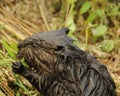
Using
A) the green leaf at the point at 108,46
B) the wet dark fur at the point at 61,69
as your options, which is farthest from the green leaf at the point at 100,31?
the wet dark fur at the point at 61,69

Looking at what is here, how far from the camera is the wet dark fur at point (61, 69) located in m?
4.06

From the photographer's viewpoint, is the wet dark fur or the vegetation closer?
the wet dark fur

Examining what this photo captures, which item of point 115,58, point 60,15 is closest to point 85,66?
point 115,58

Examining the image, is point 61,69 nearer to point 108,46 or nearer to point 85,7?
point 108,46

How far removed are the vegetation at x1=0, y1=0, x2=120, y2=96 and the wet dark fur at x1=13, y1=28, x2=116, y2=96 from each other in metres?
1.32

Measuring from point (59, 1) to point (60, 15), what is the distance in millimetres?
301

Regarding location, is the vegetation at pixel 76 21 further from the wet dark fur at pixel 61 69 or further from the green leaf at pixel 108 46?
the wet dark fur at pixel 61 69

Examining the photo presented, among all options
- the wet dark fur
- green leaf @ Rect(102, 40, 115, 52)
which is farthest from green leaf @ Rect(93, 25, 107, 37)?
the wet dark fur

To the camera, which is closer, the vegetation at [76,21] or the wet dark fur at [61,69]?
the wet dark fur at [61,69]

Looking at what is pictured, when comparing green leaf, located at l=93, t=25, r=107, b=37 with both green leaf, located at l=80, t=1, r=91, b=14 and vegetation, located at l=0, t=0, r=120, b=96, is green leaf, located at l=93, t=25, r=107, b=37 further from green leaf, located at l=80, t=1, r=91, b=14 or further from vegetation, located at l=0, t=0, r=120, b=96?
green leaf, located at l=80, t=1, r=91, b=14

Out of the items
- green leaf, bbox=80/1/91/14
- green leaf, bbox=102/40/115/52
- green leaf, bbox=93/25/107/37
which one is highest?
green leaf, bbox=80/1/91/14

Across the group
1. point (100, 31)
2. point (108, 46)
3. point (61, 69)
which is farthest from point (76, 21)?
point (61, 69)

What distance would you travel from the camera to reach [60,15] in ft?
24.0

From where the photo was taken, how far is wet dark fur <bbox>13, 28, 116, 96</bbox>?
406cm
